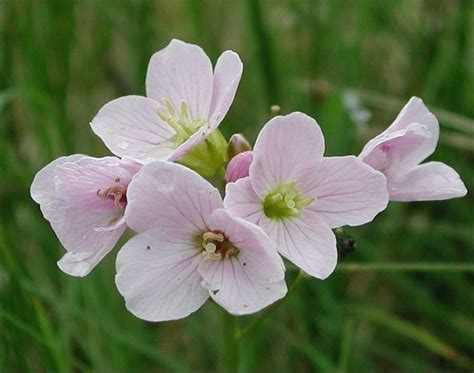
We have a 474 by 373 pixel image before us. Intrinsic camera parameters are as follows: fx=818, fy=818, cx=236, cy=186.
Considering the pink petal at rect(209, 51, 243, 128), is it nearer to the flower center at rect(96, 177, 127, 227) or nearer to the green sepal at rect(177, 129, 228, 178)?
the green sepal at rect(177, 129, 228, 178)

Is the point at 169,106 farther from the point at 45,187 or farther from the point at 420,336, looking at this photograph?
the point at 420,336

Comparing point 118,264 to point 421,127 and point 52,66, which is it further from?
point 52,66

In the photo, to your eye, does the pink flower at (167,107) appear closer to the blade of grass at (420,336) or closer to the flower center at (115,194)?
the flower center at (115,194)

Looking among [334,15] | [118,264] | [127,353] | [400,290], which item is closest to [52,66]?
[334,15]

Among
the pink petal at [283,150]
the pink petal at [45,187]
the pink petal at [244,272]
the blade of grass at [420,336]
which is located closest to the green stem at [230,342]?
the pink petal at [244,272]

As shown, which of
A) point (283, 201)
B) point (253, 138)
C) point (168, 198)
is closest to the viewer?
point (168, 198)

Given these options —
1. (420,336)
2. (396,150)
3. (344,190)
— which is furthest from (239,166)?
(420,336)
